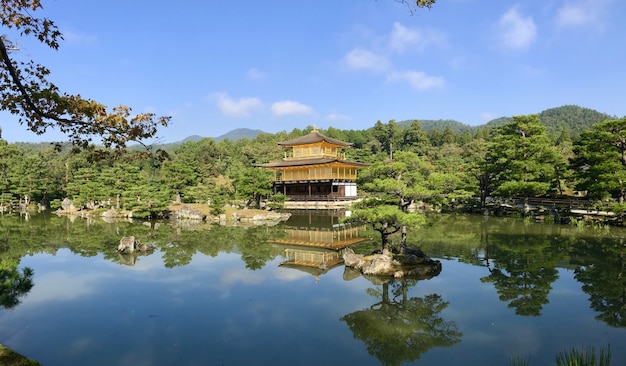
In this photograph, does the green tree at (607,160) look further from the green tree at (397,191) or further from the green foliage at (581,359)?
the green foliage at (581,359)

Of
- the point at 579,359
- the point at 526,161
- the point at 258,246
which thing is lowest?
the point at 258,246

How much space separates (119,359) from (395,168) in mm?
9882

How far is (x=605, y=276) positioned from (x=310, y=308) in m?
9.86

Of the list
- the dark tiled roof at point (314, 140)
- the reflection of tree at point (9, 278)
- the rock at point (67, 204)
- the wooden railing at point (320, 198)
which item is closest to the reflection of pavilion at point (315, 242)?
the wooden railing at point (320, 198)

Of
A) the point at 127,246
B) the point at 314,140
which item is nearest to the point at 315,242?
the point at 127,246

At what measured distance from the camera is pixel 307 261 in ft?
50.6

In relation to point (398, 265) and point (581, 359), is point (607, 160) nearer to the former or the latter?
point (398, 265)

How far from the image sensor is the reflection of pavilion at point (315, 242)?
14.7 m

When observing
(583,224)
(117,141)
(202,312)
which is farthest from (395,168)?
(583,224)

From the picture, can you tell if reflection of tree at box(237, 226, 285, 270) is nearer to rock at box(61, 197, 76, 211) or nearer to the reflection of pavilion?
the reflection of pavilion

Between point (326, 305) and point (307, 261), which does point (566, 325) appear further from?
point (307, 261)

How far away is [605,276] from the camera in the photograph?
40.1ft

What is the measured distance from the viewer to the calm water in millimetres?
7273

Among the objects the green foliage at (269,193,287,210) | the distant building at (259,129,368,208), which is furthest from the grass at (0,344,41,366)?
the distant building at (259,129,368,208)
